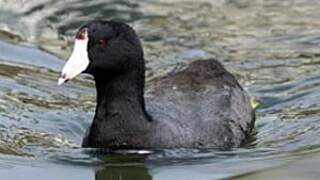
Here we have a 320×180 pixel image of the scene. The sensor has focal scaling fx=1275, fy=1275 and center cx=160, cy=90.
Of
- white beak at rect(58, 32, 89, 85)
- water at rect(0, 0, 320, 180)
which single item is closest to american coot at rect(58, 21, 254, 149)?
white beak at rect(58, 32, 89, 85)

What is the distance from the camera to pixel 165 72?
1183 cm

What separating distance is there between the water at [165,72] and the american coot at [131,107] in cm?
12

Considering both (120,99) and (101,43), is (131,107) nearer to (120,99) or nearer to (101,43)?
(120,99)

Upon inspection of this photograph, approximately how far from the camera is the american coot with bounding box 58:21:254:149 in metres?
8.80

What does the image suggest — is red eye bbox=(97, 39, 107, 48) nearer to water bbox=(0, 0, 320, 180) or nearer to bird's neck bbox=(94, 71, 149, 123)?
bird's neck bbox=(94, 71, 149, 123)

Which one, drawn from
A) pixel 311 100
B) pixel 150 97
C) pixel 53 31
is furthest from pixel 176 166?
pixel 53 31

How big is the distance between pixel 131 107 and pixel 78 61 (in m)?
0.63

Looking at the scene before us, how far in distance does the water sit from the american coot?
4.7 inches

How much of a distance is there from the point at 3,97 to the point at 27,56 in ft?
5.58

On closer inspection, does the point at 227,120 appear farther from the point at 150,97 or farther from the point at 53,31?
the point at 53,31

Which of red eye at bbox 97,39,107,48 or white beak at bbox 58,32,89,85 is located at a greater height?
red eye at bbox 97,39,107,48

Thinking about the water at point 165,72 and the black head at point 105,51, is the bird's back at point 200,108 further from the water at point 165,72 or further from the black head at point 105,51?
the black head at point 105,51

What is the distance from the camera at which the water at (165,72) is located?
28.7 feet

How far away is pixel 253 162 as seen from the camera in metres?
8.70
